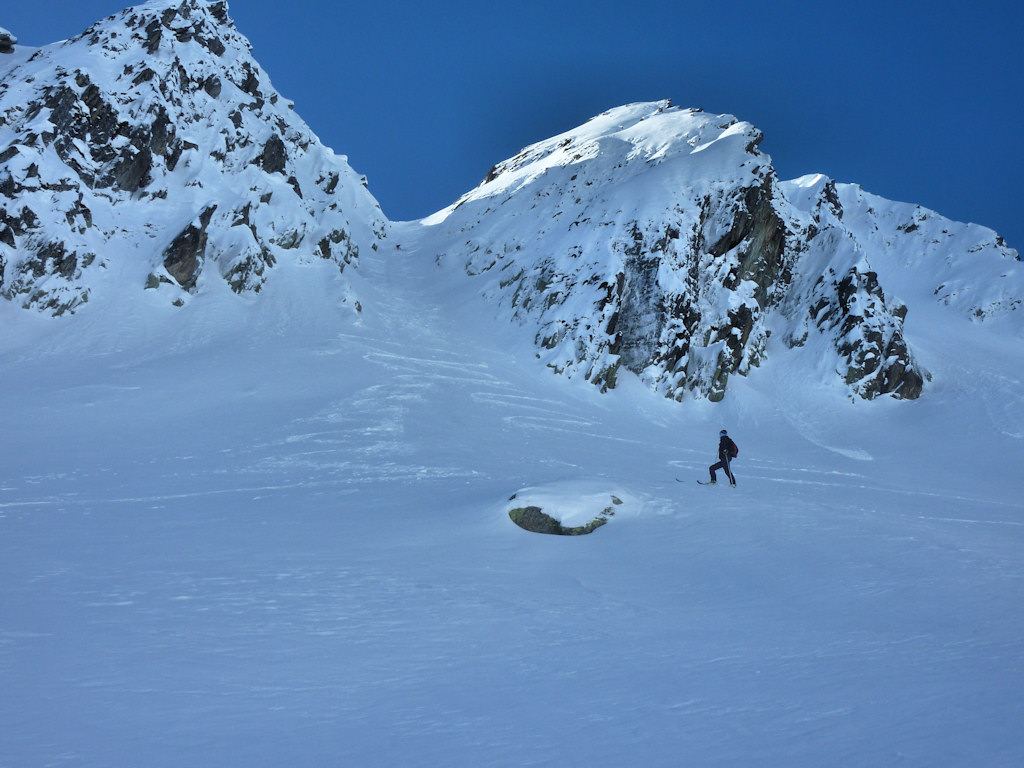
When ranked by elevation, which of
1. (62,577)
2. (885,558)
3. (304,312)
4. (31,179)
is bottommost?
(885,558)

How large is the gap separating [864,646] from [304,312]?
119ft

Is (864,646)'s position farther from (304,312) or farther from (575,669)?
(304,312)

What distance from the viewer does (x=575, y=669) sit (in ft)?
20.9

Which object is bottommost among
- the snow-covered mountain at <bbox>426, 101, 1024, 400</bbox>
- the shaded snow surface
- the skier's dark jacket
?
the shaded snow surface

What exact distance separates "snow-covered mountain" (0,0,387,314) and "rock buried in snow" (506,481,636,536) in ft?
95.9

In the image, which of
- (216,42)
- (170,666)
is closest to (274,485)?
(170,666)

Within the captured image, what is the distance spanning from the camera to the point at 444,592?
29.5 feet

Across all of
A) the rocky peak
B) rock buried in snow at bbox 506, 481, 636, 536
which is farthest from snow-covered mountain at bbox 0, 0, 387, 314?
rock buried in snow at bbox 506, 481, 636, 536

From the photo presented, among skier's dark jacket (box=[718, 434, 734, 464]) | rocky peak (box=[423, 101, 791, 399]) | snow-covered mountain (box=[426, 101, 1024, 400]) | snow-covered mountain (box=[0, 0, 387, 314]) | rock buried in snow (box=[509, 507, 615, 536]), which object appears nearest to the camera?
rock buried in snow (box=[509, 507, 615, 536])

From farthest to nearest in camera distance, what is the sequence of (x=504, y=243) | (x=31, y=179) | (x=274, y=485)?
1. (x=504, y=243)
2. (x=31, y=179)
3. (x=274, y=485)

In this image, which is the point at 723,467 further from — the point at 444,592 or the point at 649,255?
the point at 649,255

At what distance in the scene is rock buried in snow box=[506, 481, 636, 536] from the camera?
13.3 meters

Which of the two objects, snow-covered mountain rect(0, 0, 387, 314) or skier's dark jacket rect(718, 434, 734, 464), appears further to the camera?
snow-covered mountain rect(0, 0, 387, 314)

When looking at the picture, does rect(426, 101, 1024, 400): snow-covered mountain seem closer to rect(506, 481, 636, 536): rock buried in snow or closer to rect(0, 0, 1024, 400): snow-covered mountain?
rect(0, 0, 1024, 400): snow-covered mountain
